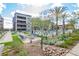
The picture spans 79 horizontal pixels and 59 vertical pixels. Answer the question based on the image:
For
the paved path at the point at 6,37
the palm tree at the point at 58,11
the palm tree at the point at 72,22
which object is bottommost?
the paved path at the point at 6,37

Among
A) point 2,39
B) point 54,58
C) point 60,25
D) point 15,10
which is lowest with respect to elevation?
point 54,58

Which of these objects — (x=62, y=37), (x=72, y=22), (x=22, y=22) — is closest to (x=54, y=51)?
(x=62, y=37)

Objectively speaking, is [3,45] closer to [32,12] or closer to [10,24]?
[10,24]

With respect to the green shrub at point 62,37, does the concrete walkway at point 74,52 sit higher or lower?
lower

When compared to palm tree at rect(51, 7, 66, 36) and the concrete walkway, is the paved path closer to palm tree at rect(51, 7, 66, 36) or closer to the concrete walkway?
palm tree at rect(51, 7, 66, 36)

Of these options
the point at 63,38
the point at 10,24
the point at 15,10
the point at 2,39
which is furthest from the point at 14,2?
the point at 63,38

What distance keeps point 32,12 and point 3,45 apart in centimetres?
54

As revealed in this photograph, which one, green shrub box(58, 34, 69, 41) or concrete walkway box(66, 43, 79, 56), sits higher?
green shrub box(58, 34, 69, 41)

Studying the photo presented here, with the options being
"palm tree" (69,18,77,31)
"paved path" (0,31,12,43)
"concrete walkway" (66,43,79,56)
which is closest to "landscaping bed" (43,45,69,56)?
"concrete walkway" (66,43,79,56)

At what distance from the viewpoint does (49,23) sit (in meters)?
2.67

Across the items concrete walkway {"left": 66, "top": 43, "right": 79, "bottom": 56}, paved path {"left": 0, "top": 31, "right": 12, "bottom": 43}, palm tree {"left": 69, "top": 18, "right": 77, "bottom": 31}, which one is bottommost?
concrete walkway {"left": 66, "top": 43, "right": 79, "bottom": 56}

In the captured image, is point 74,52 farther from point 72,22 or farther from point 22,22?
point 22,22

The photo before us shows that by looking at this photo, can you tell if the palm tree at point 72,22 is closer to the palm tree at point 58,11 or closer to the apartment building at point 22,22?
the palm tree at point 58,11

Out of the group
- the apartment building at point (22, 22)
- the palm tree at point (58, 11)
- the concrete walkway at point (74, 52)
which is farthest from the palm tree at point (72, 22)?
the apartment building at point (22, 22)
